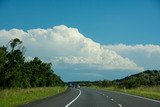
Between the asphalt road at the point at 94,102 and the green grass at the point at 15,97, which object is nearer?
the green grass at the point at 15,97

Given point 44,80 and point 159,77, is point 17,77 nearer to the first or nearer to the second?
point 44,80

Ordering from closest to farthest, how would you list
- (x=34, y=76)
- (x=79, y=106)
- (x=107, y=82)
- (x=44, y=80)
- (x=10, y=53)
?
(x=79, y=106) → (x=10, y=53) → (x=34, y=76) → (x=44, y=80) → (x=107, y=82)

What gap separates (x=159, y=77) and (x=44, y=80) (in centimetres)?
3005

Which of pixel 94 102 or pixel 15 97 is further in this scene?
pixel 15 97

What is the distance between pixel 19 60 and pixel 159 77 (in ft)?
162

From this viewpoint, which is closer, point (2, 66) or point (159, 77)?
point (2, 66)

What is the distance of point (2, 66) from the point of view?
203 feet

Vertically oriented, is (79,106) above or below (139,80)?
below

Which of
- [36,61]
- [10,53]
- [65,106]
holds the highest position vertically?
[36,61]

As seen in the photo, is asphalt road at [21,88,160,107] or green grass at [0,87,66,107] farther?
asphalt road at [21,88,160,107]

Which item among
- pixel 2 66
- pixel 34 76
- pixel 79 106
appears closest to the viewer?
pixel 79 106

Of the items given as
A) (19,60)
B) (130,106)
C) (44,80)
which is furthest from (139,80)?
(130,106)

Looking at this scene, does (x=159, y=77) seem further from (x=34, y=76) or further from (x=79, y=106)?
(x=79, y=106)

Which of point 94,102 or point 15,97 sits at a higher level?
point 15,97
